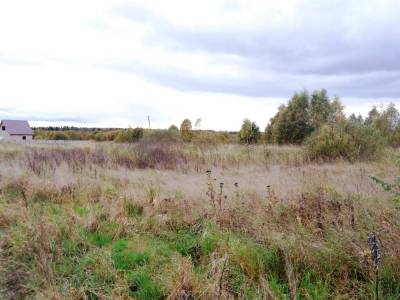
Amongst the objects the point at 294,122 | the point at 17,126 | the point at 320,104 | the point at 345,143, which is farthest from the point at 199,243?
the point at 17,126

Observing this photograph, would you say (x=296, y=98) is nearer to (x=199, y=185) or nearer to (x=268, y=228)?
(x=199, y=185)

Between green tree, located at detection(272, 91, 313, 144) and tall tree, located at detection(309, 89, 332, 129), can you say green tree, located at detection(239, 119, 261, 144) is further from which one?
tall tree, located at detection(309, 89, 332, 129)

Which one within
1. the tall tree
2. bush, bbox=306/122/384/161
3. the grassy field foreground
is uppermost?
the tall tree

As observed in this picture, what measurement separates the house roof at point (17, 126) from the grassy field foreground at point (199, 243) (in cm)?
5123

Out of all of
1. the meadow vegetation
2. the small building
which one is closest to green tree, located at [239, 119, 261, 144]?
the meadow vegetation

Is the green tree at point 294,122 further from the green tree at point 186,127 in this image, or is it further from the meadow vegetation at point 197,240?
the meadow vegetation at point 197,240

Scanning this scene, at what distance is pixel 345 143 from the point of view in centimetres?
1163

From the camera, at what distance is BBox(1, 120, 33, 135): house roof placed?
48625 mm

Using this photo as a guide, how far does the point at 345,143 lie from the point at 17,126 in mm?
52986

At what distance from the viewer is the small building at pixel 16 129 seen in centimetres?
4822

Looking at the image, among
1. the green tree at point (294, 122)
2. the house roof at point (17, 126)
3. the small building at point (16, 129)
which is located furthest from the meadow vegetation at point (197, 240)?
the house roof at point (17, 126)

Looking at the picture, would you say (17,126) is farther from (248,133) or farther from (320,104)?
(320,104)

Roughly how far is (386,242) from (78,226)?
3.58 m

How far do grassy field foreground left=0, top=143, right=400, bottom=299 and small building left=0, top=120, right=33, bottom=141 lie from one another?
50.6 m
